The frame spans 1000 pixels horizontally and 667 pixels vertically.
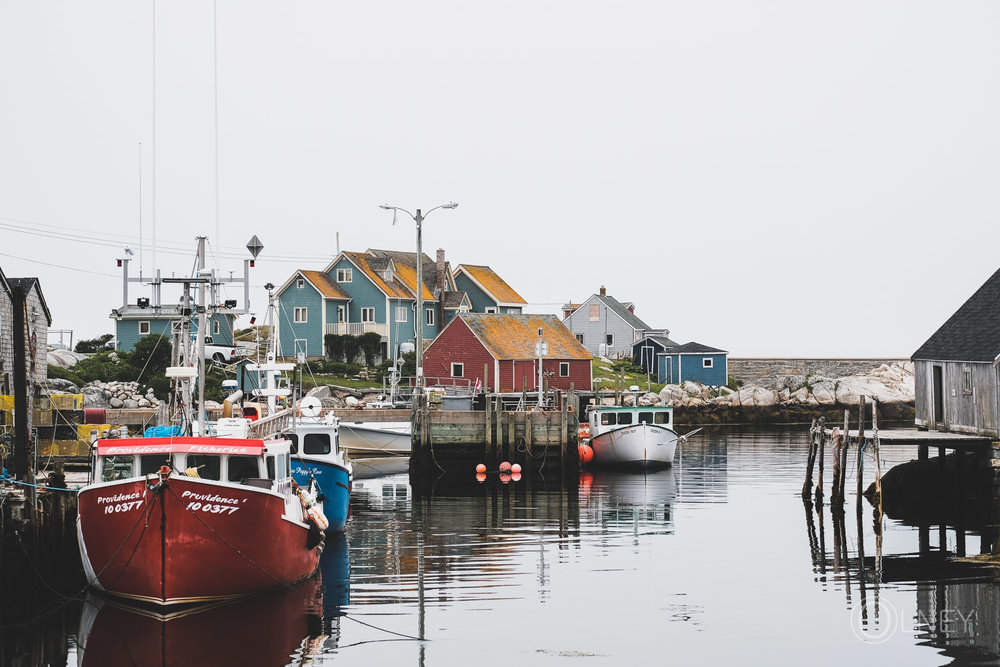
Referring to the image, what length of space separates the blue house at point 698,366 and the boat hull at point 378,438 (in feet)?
126

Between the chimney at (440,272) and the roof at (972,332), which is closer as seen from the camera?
the roof at (972,332)

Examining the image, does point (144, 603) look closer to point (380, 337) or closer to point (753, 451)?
point (753, 451)

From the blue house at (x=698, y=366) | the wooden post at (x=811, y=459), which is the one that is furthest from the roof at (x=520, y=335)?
the wooden post at (x=811, y=459)

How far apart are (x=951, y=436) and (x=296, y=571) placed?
19747 mm

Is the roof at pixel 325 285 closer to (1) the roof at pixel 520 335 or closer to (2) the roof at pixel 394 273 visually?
(2) the roof at pixel 394 273

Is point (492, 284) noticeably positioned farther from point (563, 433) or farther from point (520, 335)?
point (563, 433)

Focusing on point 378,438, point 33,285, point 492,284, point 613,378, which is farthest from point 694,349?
point 33,285

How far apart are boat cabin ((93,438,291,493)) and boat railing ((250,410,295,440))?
2.47 m

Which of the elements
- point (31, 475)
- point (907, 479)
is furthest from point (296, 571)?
point (907, 479)

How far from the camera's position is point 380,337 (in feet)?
265

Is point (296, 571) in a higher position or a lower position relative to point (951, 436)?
lower

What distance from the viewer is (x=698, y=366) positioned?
299 ft

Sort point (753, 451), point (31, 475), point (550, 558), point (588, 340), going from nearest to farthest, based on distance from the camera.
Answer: point (31, 475)
point (550, 558)
point (753, 451)
point (588, 340)

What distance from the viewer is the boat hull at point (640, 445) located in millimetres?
50469
